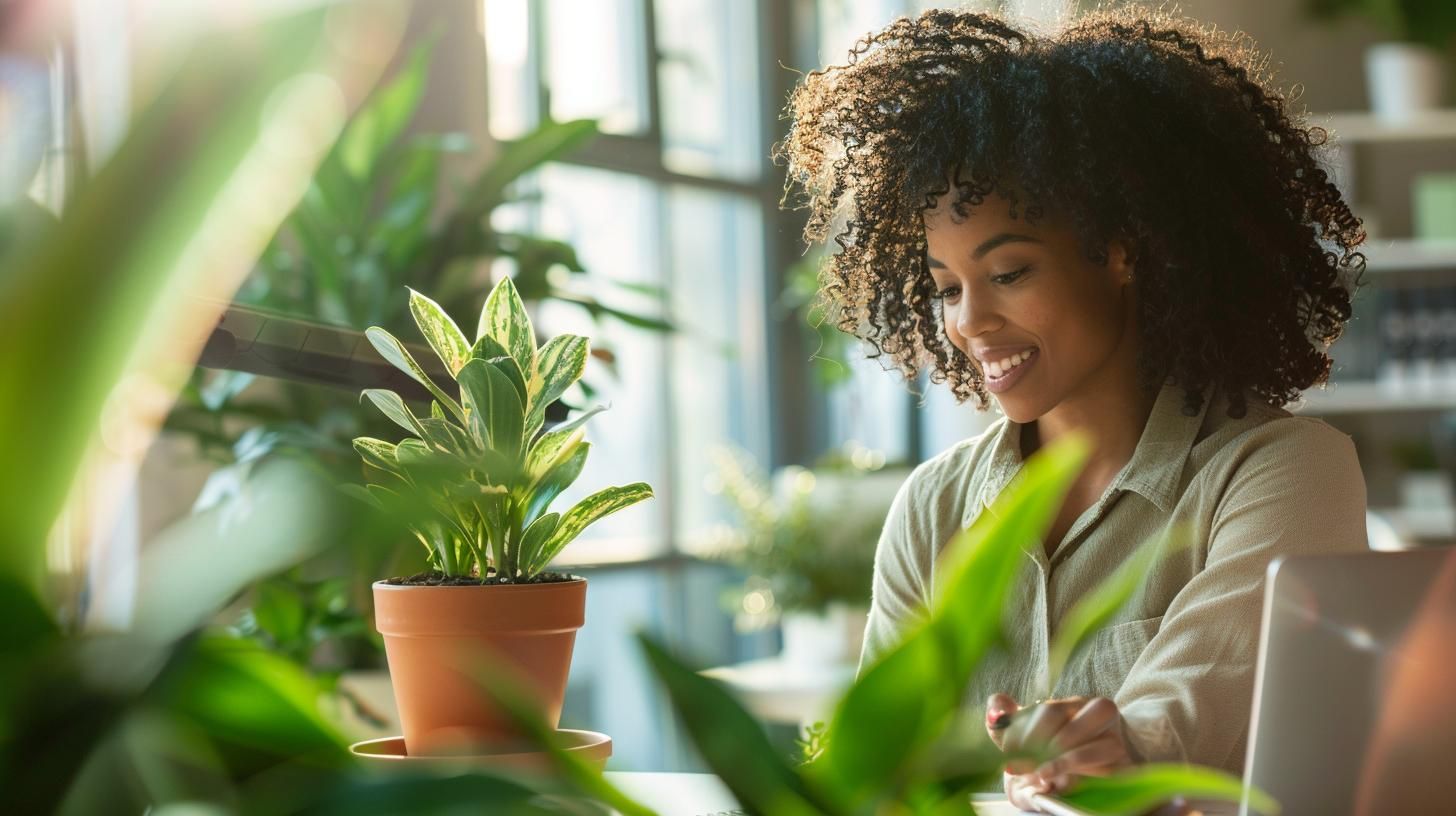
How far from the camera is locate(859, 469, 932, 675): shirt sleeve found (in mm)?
1789

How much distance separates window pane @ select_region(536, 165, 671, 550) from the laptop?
10.9 ft

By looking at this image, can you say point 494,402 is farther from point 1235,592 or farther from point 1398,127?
point 1398,127

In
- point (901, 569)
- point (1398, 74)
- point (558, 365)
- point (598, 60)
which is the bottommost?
point (901, 569)

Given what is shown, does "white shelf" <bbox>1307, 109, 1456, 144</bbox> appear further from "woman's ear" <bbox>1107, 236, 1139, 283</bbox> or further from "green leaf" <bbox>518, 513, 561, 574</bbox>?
"green leaf" <bbox>518, 513, 561, 574</bbox>

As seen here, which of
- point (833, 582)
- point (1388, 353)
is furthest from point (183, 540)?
point (1388, 353)

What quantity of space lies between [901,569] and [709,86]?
3397mm

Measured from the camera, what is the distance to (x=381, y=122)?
8.97ft

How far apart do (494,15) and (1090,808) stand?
3.76m

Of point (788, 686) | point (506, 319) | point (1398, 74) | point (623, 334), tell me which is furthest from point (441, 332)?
point (1398, 74)

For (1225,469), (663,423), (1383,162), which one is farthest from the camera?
(1383,162)

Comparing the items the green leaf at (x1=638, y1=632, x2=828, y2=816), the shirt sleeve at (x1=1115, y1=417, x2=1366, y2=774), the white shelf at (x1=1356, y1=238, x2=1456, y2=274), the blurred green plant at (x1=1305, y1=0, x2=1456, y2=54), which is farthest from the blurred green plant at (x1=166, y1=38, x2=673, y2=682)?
the white shelf at (x1=1356, y1=238, x2=1456, y2=274)

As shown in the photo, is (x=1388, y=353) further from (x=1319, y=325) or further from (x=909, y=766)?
(x=909, y=766)

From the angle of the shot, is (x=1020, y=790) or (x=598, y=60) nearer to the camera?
→ (x=1020, y=790)

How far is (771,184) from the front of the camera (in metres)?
5.23
